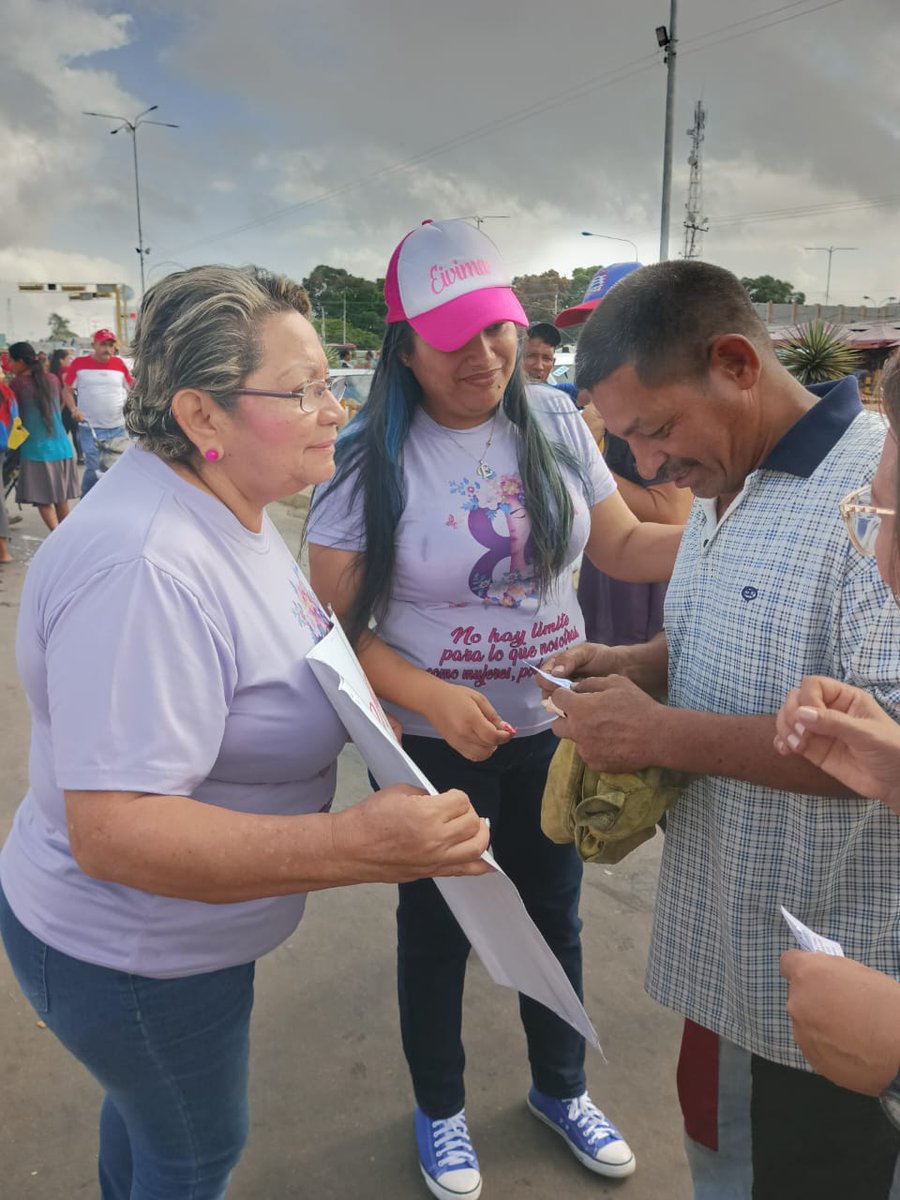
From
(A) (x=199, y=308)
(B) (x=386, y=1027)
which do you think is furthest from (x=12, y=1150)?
(A) (x=199, y=308)

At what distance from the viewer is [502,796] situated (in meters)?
2.18

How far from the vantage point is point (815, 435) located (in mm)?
1419

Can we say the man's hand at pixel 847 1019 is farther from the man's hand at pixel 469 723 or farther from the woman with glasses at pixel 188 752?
the man's hand at pixel 469 723

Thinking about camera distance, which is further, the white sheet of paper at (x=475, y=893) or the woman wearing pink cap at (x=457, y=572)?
the woman wearing pink cap at (x=457, y=572)

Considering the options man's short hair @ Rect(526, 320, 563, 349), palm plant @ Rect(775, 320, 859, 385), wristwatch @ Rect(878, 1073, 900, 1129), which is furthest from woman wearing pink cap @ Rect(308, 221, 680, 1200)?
man's short hair @ Rect(526, 320, 563, 349)

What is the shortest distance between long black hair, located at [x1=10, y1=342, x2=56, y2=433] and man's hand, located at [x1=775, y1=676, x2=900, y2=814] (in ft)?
26.9

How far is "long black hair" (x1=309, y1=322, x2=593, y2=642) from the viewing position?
1.93 metres

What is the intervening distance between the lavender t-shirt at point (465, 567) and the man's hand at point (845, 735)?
863mm

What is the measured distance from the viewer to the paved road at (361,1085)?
2137 millimetres

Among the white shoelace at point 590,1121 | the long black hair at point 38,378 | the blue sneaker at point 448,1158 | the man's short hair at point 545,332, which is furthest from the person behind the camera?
the long black hair at point 38,378

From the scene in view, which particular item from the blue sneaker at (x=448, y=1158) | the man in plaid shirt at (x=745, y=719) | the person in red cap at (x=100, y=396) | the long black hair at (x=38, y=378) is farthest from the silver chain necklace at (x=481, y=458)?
the person in red cap at (x=100, y=396)

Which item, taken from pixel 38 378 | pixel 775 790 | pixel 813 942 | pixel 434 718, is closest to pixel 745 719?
pixel 775 790

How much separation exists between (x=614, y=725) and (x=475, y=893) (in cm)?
37

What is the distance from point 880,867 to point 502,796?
3.15ft
